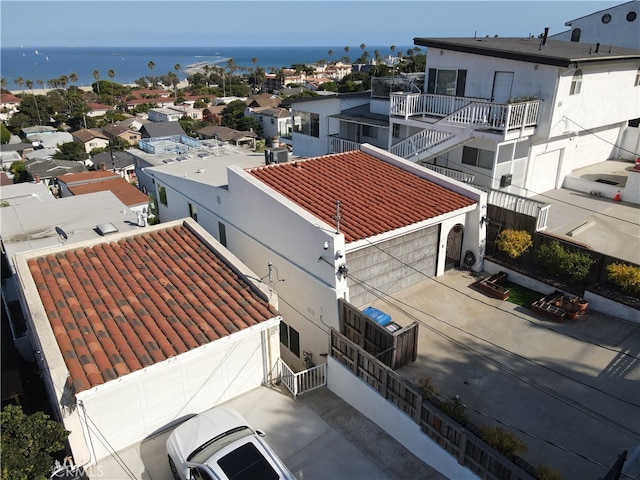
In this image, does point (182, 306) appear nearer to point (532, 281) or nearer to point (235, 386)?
point (235, 386)

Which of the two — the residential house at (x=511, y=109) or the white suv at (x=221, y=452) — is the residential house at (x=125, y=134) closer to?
the residential house at (x=511, y=109)

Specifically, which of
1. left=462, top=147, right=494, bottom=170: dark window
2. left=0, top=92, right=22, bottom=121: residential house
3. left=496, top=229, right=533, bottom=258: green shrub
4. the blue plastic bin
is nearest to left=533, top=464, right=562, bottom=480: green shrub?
the blue plastic bin

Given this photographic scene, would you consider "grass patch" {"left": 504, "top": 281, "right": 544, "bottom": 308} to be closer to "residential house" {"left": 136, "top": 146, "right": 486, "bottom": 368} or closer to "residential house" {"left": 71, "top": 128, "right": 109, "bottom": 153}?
"residential house" {"left": 136, "top": 146, "right": 486, "bottom": 368}

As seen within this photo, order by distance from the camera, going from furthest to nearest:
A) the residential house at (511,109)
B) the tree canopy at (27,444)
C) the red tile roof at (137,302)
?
1. the residential house at (511,109)
2. the red tile roof at (137,302)
3. the tree canopy at (27,444)

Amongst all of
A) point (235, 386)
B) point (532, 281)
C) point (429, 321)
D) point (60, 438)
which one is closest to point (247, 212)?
point (235, 386)

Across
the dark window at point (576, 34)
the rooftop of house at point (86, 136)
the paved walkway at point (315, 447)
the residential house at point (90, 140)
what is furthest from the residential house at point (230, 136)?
the paved walkway at point (315, 447)

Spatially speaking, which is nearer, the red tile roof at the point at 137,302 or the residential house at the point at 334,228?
the red tile roof at the point at 137,302

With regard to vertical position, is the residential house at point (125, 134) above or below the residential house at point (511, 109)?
below
